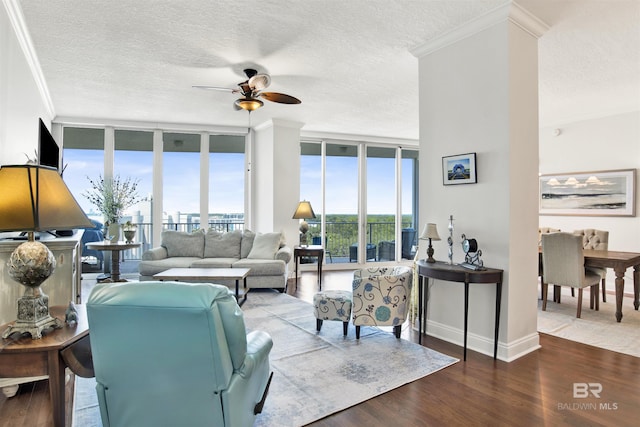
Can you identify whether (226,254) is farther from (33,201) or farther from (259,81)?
(33,201)

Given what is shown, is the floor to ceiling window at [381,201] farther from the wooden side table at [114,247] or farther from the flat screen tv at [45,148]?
the flat screen tv at [45,148]

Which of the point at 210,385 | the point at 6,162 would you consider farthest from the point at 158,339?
the point at 6,162

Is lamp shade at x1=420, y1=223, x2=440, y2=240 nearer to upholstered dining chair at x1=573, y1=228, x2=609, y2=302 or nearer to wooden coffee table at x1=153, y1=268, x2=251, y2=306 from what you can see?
wooden coffee table at x1=153, y1=268, x2=251, y2=306

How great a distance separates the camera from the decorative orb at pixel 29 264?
1.84 meters

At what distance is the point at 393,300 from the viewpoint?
3518mm

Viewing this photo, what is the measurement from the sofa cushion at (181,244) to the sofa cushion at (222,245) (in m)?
0.11

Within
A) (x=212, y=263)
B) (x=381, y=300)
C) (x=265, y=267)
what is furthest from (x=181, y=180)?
(x=381, y=300)

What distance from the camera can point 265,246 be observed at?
621 centimetres

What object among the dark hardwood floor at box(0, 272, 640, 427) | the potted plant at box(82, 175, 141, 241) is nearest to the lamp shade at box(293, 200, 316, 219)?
the potted plant at box(82, 175, 141, 241)

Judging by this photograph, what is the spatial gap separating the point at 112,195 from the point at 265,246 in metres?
3.05

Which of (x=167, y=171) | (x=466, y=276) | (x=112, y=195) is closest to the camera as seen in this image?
(x=466, y=276)

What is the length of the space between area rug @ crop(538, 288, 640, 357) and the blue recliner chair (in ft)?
11.5

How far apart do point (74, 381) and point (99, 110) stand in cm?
483

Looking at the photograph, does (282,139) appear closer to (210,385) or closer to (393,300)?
(393,300)
